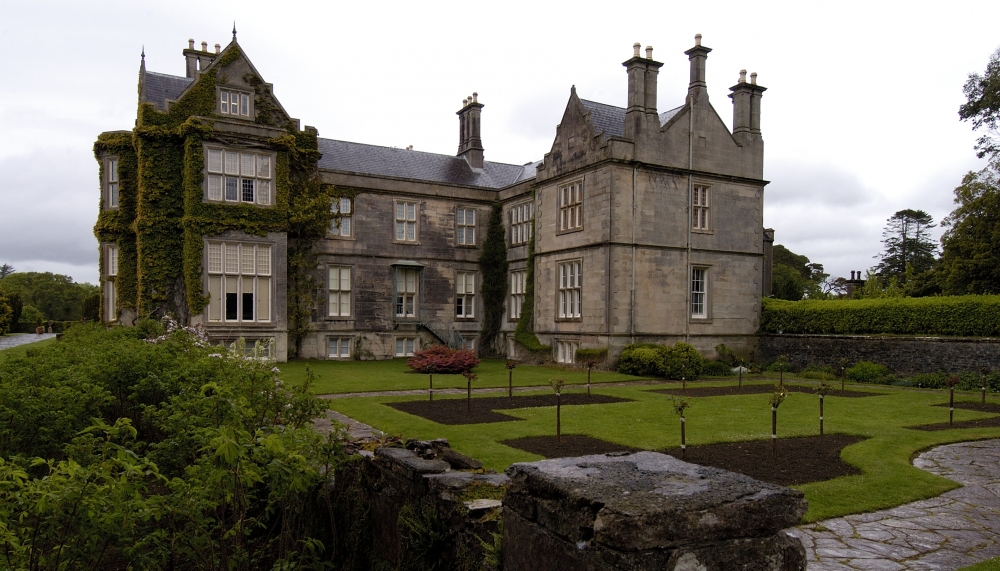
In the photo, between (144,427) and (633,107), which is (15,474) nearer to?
(144,427)

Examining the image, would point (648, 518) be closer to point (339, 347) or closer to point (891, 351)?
point (891, 351)

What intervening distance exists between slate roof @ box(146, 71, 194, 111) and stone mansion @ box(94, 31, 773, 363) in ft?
0.28

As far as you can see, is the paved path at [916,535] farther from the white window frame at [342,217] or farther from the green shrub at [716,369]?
the white window frame at [342,217]

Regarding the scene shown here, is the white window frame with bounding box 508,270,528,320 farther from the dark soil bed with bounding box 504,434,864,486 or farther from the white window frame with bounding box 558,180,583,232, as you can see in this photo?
the dark soil bed with bounding box 504,434,864,486

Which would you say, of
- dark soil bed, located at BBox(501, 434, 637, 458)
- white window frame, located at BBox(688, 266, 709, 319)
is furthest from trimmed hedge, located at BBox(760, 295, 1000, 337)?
dark soil bed, located at BBox(501, 434, 637, 458)

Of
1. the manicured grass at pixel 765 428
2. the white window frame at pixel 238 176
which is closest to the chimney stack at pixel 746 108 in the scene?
the manicured grass at pixel 765 428

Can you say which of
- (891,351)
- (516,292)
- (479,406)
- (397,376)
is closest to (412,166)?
(516,292)

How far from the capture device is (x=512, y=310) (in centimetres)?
3191

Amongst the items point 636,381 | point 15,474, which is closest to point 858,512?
point 15,474

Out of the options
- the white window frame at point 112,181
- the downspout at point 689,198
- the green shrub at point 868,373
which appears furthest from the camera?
the white window frame at point 112,181

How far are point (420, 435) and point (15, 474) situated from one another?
785cm

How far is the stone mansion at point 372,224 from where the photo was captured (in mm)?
25391

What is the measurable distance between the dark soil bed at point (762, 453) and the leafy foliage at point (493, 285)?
21.2m

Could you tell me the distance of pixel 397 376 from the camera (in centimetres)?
2264
